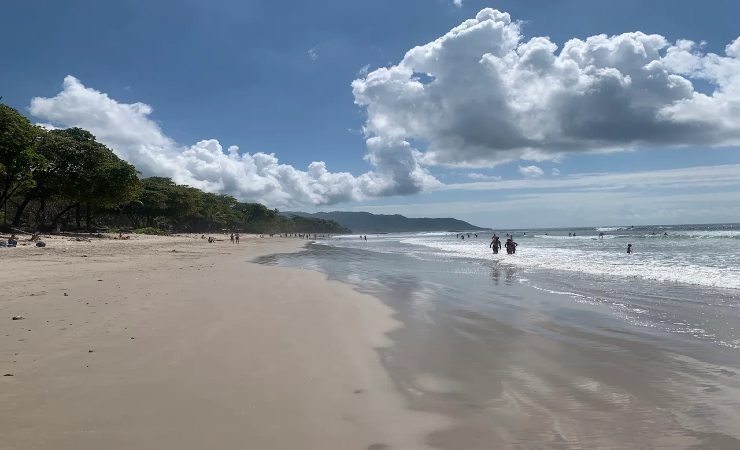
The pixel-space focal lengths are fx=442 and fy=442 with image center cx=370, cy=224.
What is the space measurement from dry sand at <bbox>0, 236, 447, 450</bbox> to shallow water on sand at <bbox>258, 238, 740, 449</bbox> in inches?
24.6

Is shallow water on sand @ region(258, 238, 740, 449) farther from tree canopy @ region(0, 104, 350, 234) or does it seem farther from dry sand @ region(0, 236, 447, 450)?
tree canopy @ region(0, 104, 350, 234)

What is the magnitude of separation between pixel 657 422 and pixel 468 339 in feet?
12.0

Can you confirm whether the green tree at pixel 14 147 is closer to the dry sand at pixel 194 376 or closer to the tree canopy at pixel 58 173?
the tree canopy at pixel 58 173

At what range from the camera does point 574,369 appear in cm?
608

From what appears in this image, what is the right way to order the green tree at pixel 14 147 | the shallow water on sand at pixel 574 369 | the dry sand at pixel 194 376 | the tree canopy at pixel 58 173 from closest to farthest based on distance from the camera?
the dry sand at pixel 194 376 → the shallow water on sand at pixel 574 369 → the green tree at pixel 14 147 → the tree canopy at pixel 58 173

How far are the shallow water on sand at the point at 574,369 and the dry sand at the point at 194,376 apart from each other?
62 centimetres

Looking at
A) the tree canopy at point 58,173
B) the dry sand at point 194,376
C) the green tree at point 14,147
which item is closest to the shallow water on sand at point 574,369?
the dry sand at point 194,376

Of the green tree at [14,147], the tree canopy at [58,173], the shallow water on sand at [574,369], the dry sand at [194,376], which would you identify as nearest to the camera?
the dry sand at [194,376]

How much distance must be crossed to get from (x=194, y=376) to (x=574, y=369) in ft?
16.5

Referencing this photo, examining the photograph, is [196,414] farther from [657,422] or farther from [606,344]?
[606,344]

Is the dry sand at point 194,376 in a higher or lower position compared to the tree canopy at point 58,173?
lower

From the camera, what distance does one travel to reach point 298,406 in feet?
15.2

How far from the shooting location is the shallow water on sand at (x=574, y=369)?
4.16m

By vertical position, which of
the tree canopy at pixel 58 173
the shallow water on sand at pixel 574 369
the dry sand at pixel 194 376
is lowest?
the shallow water on sand at pixel 574 369
